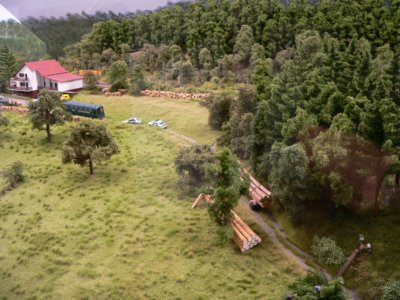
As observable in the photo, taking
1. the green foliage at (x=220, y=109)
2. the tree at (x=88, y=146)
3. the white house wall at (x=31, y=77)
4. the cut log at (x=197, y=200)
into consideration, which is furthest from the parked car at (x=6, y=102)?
the cut log at (x=197, y=200)

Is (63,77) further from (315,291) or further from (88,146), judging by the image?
(315,291)

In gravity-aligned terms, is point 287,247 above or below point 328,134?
below

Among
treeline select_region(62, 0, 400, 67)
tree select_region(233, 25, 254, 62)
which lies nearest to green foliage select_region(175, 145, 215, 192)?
treeline select_region(62, 0, 400, 67)

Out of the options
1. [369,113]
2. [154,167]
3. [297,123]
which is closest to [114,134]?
[154,167]

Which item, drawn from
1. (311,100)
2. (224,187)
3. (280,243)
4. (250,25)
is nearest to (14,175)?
(224,187)

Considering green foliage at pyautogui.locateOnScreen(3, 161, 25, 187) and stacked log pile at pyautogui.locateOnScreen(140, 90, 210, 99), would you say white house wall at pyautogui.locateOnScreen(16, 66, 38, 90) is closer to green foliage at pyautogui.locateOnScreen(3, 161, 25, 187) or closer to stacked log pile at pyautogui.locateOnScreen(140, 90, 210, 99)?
stacked log pile at pyautogui.locateOnScreen(140, 90, 210, 99)

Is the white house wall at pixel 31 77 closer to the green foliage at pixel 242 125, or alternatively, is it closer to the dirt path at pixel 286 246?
the green foliage at pixel 242 125
